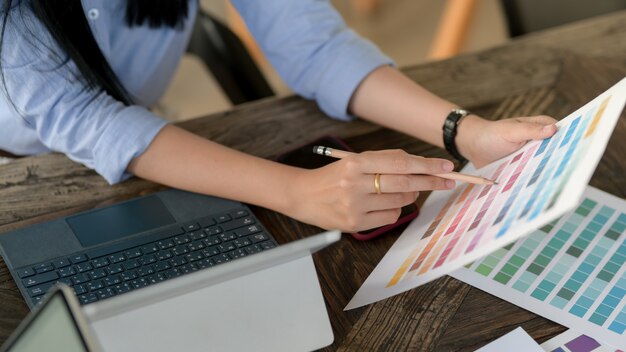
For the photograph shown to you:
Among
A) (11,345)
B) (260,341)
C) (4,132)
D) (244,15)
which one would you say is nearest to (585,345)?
(260,341)

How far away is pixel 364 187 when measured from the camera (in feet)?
2.97

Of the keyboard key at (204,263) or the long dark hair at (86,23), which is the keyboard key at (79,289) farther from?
the long dark hair at (86,23)

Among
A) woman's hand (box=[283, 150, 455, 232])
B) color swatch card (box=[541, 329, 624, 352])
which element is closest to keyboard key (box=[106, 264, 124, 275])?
woman's hand (box=[283, 150, 455, 232])

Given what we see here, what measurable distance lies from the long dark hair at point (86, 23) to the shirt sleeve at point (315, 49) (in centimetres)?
12

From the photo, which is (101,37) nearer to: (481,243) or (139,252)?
(139,252)

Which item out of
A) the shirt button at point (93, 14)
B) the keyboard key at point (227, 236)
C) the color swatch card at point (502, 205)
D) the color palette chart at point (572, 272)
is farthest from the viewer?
the shirt button at point (93, 14)

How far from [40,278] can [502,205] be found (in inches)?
20.3

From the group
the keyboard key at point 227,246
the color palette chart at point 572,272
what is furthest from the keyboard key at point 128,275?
the color palette chart at point 572,272

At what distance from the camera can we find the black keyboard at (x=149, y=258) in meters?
0.89

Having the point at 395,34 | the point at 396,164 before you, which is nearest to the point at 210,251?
the point at 396,164

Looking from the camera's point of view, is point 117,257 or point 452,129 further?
point 452,129

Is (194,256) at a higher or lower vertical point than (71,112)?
lower

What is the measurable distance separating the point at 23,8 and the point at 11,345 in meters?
0.51

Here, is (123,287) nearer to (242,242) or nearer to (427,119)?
(242,242)
